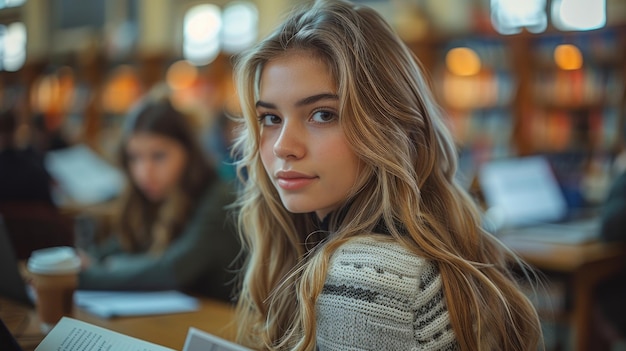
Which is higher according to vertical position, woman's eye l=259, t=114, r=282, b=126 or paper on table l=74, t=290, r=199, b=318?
woman's eye l=259, t=114, r=282, b=126

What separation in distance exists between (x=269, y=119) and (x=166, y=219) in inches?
43.0

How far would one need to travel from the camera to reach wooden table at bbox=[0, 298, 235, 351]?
1.30 m

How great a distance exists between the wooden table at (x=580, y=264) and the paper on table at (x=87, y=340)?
184 centimetres

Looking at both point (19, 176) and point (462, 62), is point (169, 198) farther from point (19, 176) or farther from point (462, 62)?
point (462, 62)

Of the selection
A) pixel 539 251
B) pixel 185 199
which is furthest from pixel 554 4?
pixel 185 199

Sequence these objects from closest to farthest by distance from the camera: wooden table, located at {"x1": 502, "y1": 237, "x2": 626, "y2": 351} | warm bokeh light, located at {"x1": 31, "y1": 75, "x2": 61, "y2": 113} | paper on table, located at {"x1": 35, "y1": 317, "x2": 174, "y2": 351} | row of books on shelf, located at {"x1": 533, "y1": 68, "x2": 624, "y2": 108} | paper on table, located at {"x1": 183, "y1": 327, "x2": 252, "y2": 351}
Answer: paper on table, located at {"x1": 183, "y1": 327, "x2": 252, "y2": 351}, paper on table, located at {"x1": 35, "y1": 317, "x2": 174, "y2": 351}, wooden table, located at {"x1": 502, "y1": 237, "x2": 626, "y2": 351}, row of books on shelf, located at {"x1": 533, "y1": 68, "x2": 624, "y2": 108}, warm bokeh light, located at {"x1": 31, "y1": 75, "x2": 61, "y2": 113}

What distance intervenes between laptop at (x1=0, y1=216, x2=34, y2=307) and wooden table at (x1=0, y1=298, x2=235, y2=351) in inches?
0.7

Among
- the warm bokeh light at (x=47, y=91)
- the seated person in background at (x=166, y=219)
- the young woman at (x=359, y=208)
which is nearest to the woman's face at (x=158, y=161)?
the seated person in background at (x=166, y=219)

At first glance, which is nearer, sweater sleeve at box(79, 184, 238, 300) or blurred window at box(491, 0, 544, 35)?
sweater sleeve at box(79, 184, 238, 300)

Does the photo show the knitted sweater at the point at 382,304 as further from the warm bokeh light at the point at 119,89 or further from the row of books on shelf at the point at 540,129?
the warm bokeh light at the point at 119,89

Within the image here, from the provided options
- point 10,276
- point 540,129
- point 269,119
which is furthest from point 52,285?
point 540,129

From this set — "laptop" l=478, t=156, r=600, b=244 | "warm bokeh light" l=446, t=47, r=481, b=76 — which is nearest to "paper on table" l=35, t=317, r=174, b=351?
"laptop" l=478, t=156, r=600, b=244

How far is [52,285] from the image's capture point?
1432 mm

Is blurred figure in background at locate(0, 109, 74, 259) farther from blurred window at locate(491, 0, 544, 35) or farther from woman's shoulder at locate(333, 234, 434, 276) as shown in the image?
blurred window at locate(491, 0, 544, 35)
